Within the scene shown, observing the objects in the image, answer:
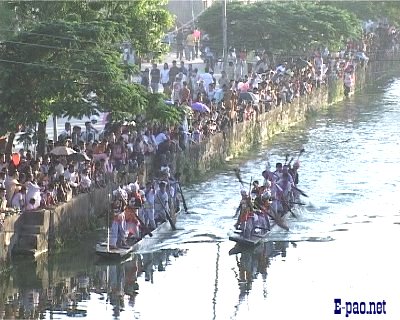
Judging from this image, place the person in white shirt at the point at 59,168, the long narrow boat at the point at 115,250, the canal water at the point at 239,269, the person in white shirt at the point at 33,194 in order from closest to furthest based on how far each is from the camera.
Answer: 1. the canal water at the point at 239,269
2. the person in white shirt at the point at 33,194
3. the long narrow boat at the point at 115,250
4. the person in white shirt at the point at 59,168

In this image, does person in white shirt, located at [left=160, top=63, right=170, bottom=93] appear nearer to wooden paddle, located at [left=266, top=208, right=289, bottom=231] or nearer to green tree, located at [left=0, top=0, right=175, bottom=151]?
wooden paddle, located at [left=266, top=208, right=289, bottom=231]

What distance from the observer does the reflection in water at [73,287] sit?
2742 centimetres

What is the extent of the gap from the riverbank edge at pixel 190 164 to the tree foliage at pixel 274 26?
2.39 metres

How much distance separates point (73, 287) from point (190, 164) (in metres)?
12.2

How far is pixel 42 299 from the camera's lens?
2836 centimetres

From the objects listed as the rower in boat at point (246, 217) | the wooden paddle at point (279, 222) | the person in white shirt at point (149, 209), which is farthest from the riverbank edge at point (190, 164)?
the wooden paddle at point (279, 222)

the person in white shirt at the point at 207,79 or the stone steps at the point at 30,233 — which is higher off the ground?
the person in white shirt at the point at 207,79

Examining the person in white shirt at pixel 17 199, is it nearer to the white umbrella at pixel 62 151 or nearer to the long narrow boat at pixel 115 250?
the long narrow boat at pixel 115 250

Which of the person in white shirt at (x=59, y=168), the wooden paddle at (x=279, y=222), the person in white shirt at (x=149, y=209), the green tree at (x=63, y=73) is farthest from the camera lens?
the wooden paddle at (x=279, y=222)

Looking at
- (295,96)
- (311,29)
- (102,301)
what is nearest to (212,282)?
(102,301)

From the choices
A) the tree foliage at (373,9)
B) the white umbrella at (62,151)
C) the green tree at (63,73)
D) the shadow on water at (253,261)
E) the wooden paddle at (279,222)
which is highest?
the tree foliage at (373,9)

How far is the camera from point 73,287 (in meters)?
29.5

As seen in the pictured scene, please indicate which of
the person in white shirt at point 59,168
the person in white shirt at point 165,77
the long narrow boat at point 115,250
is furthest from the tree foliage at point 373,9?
the long narrow boat at point 115,250

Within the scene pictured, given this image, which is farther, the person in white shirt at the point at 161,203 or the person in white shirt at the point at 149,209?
the person in white shirt at the point at 161,203
